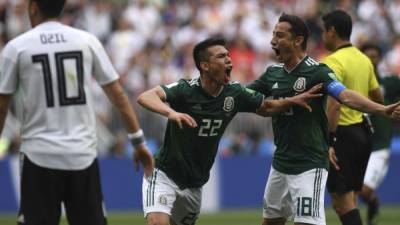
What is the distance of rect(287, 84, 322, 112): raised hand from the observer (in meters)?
9.55

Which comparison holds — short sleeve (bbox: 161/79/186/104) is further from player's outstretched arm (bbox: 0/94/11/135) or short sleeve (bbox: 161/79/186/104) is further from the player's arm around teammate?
player's outstretched arm (bbox: 0/94/11/135)

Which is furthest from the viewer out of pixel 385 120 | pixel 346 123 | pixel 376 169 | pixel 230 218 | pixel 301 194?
pixel 230 218

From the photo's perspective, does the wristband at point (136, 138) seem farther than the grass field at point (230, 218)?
No

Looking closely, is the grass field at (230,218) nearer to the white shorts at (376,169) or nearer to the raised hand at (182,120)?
the white shorts at (376,169)

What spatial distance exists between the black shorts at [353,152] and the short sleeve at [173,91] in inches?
92.3

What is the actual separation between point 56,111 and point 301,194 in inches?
113

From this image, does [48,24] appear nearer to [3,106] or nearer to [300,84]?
[3,106]

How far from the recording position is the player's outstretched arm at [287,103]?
956cm

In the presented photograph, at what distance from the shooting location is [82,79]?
7.96 metres

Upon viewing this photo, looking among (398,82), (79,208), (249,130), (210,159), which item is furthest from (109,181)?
(79,208)

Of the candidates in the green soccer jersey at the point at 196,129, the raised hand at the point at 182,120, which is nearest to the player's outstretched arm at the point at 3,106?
the raised hand at the point at 182,120

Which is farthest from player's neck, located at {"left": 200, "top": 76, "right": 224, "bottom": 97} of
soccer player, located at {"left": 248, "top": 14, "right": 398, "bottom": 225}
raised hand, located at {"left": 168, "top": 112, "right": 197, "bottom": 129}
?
raised hand, located at {"left": 168, "top": 112, "right": 197, "bottom": 129}

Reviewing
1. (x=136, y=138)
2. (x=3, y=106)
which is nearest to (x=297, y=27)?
(x=136, y=138)

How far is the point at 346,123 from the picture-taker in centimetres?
1130
